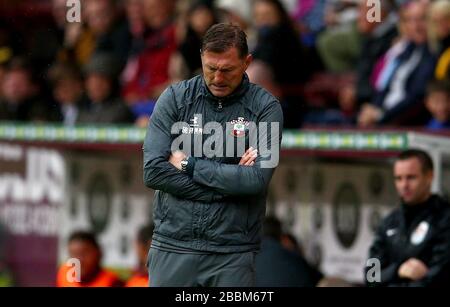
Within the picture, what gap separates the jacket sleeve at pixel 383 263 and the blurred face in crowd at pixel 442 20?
233 cm

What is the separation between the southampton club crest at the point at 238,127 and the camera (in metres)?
6.34

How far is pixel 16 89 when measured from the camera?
1345cm

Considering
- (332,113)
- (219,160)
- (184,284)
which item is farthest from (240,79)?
(332,113)

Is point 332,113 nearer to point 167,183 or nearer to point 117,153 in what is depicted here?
point 117,153

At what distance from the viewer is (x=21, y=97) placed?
13312 millimetres

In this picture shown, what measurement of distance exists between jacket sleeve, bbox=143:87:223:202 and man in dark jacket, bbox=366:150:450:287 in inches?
96.0

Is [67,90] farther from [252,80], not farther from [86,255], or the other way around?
[252,80]

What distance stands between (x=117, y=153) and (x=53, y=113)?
27.5 inches

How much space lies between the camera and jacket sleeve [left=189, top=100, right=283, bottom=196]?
6.26 meters

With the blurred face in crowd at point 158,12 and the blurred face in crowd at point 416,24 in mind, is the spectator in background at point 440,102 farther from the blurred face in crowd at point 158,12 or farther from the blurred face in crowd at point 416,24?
the blurred face in crowd at point 158,12

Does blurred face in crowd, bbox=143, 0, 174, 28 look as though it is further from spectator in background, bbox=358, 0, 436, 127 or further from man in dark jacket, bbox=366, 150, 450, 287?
man in dark jacket, bbox=366, 150, 450, 287

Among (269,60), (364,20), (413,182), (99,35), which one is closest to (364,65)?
(364,20)

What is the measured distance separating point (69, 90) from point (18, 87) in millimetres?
1176
